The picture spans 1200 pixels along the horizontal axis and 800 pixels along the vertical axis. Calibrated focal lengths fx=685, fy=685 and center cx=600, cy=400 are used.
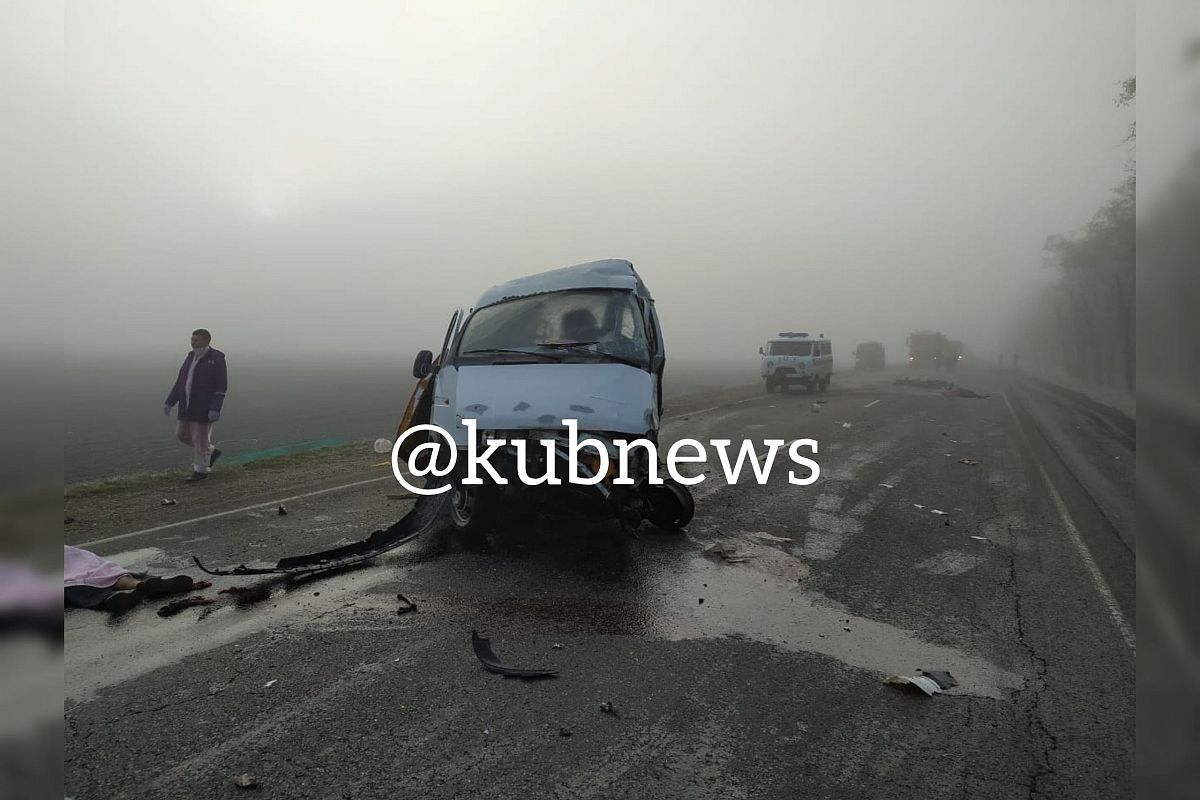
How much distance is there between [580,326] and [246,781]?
15.9 feet

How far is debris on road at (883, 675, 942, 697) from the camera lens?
12.6ft

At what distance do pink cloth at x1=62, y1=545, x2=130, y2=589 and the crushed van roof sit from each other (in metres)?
4.20

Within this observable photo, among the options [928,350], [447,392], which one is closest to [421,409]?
[447,392]

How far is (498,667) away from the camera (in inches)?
158

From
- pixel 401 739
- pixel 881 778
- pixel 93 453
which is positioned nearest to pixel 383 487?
pixel 401 739

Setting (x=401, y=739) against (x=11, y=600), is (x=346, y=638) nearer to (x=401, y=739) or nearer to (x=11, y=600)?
(x=401, y=739)

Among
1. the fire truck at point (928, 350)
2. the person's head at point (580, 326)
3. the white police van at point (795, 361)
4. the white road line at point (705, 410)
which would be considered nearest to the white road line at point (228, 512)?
the person's head at point (580, 326)

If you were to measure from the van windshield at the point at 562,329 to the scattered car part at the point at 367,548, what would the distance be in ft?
4.96

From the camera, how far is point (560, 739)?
333cm

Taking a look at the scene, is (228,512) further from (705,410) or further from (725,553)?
(705,410)

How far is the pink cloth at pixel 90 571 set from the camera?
16.6 feet

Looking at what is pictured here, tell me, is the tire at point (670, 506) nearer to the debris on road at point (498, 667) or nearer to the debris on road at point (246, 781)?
the debris on road at point (498, 667)

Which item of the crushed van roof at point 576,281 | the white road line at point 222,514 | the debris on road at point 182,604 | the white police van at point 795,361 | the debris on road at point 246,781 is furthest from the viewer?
the white police van at point 795,361

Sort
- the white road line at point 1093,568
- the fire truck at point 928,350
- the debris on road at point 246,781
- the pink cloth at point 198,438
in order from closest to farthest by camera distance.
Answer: the debris on road at point 246,781
the white road line at point 1093,568
the pink cloth at point 198,438
the fire truck at point 928,350
